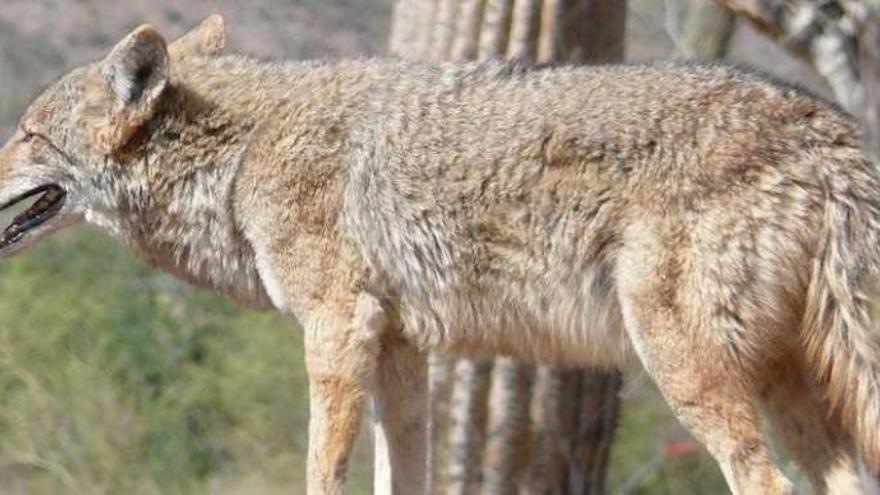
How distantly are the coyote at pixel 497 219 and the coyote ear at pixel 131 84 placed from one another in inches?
0.4

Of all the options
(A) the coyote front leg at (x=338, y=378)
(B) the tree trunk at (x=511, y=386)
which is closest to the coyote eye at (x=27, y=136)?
(A) the coyote front leg at (x=338, y=378)

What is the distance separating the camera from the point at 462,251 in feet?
24.1

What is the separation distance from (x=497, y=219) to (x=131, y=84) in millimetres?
1534

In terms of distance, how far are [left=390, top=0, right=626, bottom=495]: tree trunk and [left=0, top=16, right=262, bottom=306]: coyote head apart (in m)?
2.16

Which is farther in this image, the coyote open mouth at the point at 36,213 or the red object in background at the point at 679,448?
the red object in background at the point at 679,448

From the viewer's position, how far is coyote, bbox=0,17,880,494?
6.81 metres

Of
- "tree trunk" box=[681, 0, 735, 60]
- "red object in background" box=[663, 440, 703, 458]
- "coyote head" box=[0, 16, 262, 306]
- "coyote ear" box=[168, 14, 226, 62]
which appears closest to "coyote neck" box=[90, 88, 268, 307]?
"coyote head" box=[0, 16, 262, 306]

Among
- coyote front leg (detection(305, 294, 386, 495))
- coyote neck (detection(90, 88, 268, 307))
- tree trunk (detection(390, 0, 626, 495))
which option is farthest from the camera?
tree trunk (detection(390, 0, 626, 495))

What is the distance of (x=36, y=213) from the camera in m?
7.96

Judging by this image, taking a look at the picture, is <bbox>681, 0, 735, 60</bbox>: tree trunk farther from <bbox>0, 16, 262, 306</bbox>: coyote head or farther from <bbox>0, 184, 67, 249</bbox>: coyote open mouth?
<bbox>0, 184, 67, 249</bbox>: coyote open mouth

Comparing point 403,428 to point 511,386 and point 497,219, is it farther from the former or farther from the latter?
point 511,386

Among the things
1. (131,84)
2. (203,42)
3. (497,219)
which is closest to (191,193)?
(131,84)

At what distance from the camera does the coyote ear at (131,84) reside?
7770mm

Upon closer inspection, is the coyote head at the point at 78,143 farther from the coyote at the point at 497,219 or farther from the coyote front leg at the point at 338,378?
the coyote front leg at the point at 338,378
